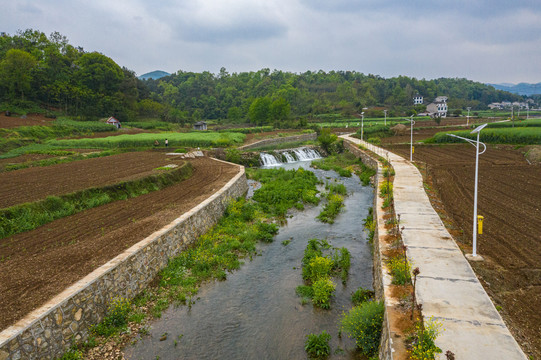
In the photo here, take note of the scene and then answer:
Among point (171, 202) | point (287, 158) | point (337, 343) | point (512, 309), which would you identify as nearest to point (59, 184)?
point (171, 202)

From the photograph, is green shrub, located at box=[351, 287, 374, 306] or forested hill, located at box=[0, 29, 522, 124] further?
forested hill, located at box=[0, 29, 522, 124]

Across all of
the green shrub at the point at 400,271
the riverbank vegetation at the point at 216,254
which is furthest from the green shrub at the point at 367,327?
the riverbank vegetation at the point at 216,254

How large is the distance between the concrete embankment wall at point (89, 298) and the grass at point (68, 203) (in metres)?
5.17

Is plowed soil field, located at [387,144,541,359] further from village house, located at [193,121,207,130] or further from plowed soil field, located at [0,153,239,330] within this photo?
village house, located at [193,121,207,130]

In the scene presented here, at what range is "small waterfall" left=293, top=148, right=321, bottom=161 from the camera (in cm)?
4318

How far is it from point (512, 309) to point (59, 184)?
2049cm

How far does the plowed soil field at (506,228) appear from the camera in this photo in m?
8.34

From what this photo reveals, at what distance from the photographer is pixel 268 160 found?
38.8m

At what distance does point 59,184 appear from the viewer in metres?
18.7

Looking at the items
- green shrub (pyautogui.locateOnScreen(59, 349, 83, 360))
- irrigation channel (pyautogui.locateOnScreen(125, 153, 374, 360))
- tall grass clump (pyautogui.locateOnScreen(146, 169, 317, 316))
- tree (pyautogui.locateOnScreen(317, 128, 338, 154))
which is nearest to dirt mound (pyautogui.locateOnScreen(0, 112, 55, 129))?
tree (pyautogui.locateOnScreen(317, 128, 338, 154))

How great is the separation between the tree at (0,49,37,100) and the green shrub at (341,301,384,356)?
72.3m

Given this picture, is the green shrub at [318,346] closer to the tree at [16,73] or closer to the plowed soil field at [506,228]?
the plowed soil field at [506,228]

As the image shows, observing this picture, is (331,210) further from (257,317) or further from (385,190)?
(257,317)

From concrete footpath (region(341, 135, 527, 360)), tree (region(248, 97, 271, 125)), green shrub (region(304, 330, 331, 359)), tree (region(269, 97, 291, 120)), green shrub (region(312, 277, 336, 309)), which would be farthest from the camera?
tree (region(248, 97, 271, 125))
